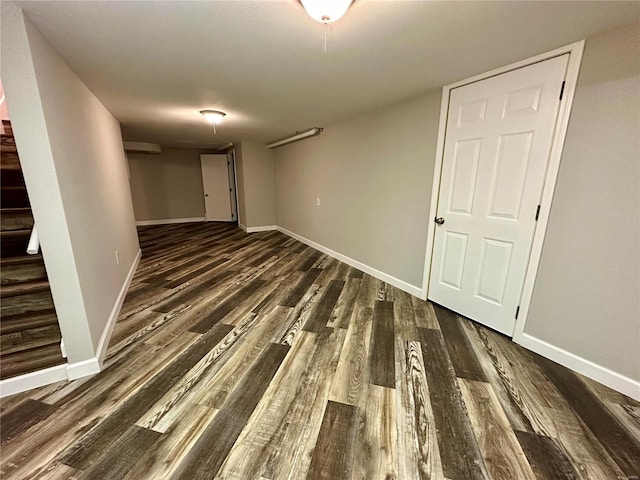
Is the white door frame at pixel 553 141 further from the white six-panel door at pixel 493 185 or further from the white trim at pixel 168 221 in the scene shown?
the white trim at pixel 168 221

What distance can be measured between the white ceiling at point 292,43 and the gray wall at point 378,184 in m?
0.34

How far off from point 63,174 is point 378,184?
2.78 m

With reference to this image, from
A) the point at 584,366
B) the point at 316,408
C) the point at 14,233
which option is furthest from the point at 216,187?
the point at 584,366

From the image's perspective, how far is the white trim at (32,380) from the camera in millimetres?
1508

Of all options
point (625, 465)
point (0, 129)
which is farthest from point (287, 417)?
point (0, 129)

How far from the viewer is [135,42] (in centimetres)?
159

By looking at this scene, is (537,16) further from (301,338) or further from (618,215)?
(301,338)

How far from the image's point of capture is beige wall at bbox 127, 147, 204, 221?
6574mm

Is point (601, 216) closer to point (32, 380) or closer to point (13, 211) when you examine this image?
point (32, 380)

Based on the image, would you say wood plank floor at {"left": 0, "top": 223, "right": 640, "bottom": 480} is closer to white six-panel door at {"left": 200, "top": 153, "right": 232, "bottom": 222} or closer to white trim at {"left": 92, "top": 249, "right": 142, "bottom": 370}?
white trim at {"left": 92, "top": 249, "right": 142, "bottom": 370}

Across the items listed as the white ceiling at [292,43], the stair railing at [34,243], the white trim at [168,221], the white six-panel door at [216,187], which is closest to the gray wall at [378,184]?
the white ceiling at [292,43]

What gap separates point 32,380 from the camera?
1563 millimetres

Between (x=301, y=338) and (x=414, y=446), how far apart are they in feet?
3.45

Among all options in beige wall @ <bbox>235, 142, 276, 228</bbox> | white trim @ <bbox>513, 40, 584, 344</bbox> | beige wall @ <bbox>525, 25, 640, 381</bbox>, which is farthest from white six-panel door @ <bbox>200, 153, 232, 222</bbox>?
beige wall @ <bbox>525, 25, 640, 381</bbox>
